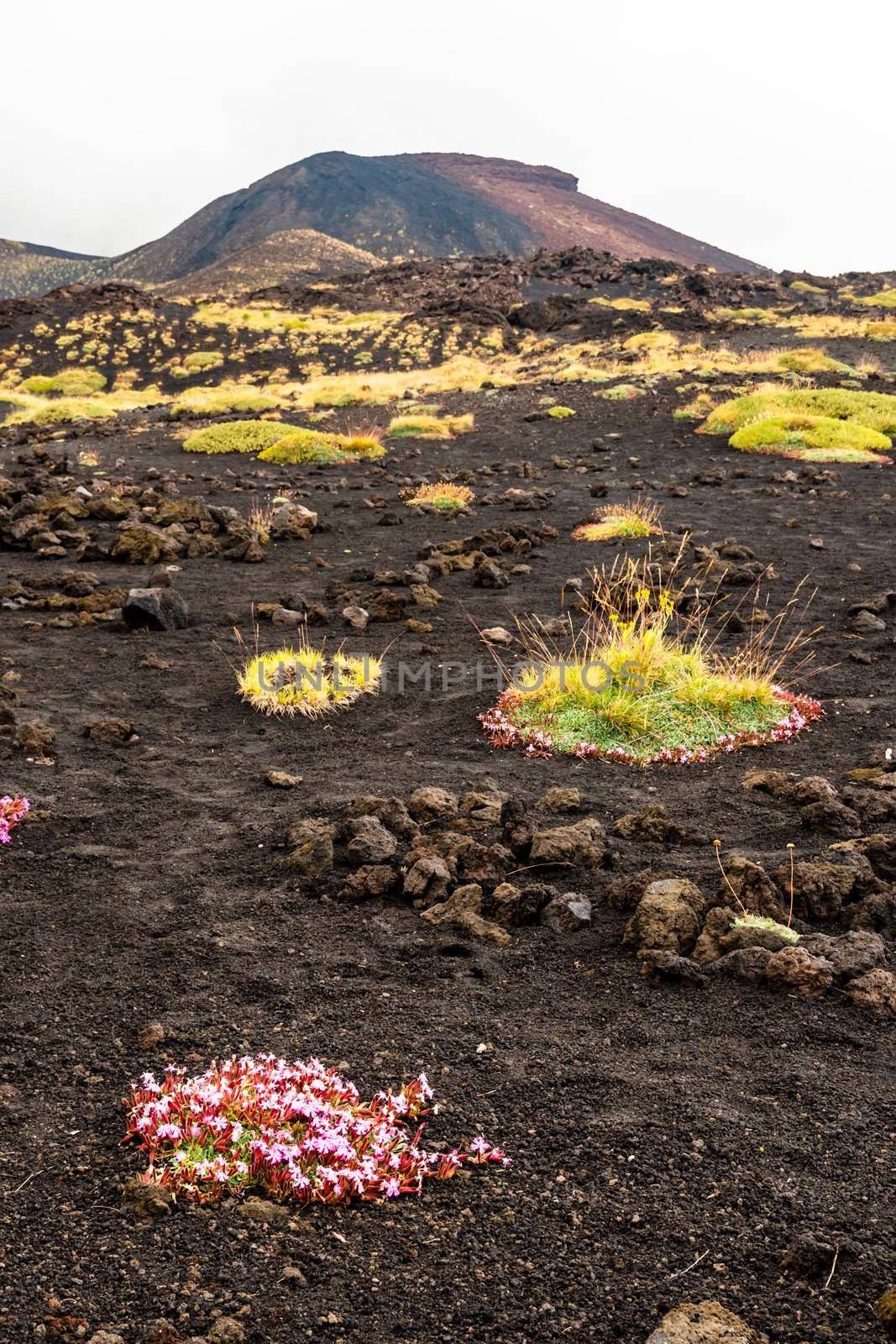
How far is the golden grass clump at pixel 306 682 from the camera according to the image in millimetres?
7434

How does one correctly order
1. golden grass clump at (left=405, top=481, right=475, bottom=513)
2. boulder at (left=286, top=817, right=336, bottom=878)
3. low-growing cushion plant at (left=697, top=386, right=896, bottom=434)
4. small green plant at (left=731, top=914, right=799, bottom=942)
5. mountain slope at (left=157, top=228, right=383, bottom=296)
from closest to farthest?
small green plant at (left=731, top=914, right=799, bottom=942) < boulder at (left=286, top=817, right=336, bottom=878) < golden grass clump at (left=405, top=481, right=475, bottom=513) < low-growing cushion plant at (left=697, top=386, right=896, bottom=434) < mountain slope at (left=157, top=228, right=383, bottom=296)

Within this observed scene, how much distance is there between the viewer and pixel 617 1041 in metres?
3.71

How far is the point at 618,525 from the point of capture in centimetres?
1327

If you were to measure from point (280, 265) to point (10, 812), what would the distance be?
99.1 meters

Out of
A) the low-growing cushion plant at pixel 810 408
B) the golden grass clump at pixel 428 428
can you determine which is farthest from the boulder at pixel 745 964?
the golden grass clump at pixel 428 428

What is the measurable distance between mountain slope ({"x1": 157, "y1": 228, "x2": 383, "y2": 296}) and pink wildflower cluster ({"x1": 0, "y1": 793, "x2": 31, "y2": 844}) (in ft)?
253

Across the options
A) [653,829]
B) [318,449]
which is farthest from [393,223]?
[653,829]

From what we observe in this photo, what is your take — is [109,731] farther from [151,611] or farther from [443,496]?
[443,496]

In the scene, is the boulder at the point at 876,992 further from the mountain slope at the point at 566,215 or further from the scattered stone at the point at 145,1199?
the mountain slope at the point at 566,215

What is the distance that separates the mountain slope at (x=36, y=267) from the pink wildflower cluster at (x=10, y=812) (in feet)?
475

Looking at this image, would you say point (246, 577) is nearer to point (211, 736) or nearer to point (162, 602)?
point (162, 602)

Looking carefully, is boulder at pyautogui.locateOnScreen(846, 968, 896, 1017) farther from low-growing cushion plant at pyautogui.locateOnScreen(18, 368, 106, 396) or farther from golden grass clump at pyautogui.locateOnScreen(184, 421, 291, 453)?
low-growing cushion plant at pyautogui.locateOnScreen(18, 368, 106, 396)

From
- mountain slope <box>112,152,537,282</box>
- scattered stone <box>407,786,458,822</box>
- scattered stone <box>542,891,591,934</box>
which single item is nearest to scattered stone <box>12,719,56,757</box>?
scattered stone <box>407,786,458,822</box>

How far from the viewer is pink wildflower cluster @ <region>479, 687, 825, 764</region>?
646 cm
